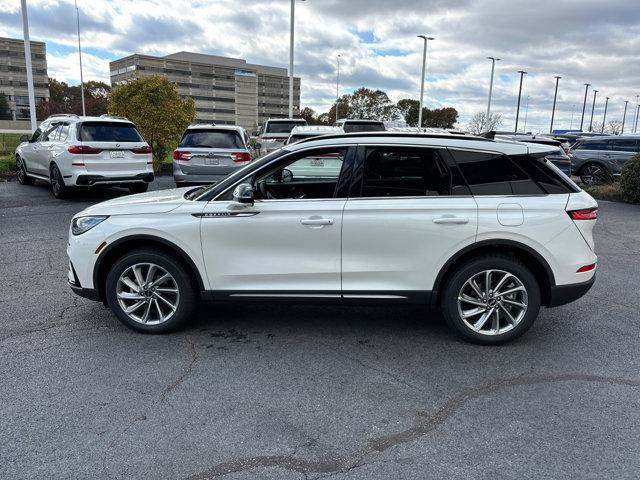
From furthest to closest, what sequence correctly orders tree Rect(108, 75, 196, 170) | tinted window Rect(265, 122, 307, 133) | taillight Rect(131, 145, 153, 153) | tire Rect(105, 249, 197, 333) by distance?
tinted window Rect(265, 122, 307, 133)
tree Rect(108, 75, 196, 170)
taillight Rect(131, 145, 153, 153)
tire Rect(105, 249, 197, 333)

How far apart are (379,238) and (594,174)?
15.9 m

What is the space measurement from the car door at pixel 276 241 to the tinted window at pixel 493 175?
3.26ft

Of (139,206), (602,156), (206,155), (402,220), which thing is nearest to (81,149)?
(206,155)

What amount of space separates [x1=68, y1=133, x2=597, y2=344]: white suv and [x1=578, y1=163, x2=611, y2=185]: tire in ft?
47.7

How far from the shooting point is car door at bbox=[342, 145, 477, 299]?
418 cm

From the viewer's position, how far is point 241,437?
3020mm

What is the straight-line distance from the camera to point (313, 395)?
11.5 ft

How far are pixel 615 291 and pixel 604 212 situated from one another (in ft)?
23.5

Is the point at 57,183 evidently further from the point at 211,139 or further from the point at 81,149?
the point at 211,139

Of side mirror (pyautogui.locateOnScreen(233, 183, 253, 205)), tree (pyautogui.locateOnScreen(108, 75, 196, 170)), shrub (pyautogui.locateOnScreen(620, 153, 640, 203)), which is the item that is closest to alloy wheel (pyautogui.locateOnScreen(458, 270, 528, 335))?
side mirror (pyautogui.locateOnScreen(233, 183, 253, 205))

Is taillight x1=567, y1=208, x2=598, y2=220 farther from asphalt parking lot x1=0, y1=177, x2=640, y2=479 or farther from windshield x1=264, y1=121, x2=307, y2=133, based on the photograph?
windshield x1=264, y1=121, x2=307, y2=133

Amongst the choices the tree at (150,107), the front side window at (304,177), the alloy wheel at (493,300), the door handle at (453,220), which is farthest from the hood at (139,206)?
the tree at (150,107)

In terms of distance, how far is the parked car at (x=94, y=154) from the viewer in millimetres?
10836

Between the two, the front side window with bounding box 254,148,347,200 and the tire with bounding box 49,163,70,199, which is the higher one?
the front side window with bounding box 254,148,347,200
